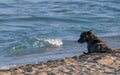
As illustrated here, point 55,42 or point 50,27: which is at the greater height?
point 50,27

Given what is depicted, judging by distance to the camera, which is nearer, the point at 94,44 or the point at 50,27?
the point at 94,44

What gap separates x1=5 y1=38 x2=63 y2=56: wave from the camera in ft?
44.7

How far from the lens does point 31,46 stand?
14477 mm

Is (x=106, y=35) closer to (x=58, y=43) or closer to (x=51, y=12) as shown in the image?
(x=58, y=43)

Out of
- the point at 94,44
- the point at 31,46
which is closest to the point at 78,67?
the point at 94,44

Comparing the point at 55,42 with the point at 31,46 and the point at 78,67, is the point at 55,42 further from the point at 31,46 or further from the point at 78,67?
the point at 78,67

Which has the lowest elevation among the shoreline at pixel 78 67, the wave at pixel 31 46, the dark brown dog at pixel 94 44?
the wave at pixel 31 46

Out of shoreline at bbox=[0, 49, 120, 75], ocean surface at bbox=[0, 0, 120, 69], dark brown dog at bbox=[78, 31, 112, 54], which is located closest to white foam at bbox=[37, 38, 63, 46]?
ocean surface at bbox=[0, 0, 120, 69]

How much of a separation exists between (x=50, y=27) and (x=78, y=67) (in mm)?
9735

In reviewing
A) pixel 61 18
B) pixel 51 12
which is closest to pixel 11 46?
pixel 61 18

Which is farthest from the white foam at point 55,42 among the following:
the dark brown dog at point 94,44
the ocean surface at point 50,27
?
the dark brown dog at point 94,44

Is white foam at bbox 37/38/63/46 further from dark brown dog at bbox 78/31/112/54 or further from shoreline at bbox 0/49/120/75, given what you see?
shoreline at bbox 0/49/120/75

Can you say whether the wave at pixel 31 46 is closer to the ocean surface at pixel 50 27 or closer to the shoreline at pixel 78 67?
the ocean surface at pixel 50 27

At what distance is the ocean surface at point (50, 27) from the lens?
1327 cm
